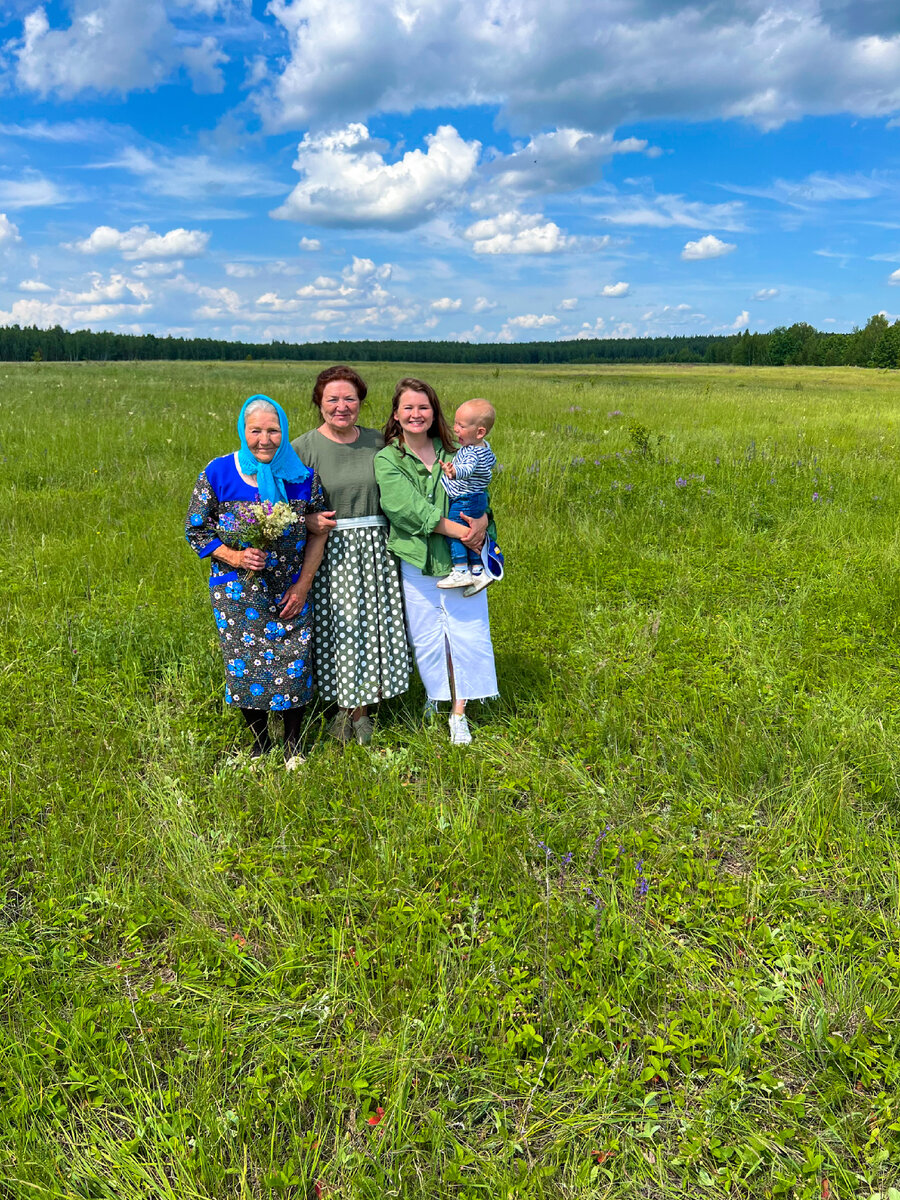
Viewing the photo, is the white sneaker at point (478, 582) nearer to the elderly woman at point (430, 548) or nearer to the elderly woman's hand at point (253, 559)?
the elderly woman at point (430, 548)

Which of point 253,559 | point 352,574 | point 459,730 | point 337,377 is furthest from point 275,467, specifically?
point 459,730

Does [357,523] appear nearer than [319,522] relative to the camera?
No

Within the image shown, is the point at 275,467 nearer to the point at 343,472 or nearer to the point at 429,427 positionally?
the point at 343,472

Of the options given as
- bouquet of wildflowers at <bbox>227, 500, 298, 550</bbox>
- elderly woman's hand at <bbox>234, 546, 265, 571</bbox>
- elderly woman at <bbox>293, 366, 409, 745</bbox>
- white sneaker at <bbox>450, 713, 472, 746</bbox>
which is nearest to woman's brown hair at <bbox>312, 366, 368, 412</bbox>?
elderly woman at <bbox>293, 366, 409, 745</bbox>

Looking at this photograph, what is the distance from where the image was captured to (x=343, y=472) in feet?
13.1

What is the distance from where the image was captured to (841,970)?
2.59 m

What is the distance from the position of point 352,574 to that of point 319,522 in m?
0.38

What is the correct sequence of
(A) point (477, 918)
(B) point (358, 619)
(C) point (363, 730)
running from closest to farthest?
(A) point (477, 918) < (B) point (358, 619) < (C) point (363, 730)

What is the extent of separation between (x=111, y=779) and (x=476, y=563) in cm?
232

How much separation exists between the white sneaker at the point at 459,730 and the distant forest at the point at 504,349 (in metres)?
99.0

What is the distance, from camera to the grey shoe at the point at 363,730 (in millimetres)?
4258

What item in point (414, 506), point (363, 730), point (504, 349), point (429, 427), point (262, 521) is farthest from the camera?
point (504, 349)

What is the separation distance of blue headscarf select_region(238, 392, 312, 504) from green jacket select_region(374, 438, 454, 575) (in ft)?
1.53

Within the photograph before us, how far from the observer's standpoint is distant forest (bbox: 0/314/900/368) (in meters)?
100
